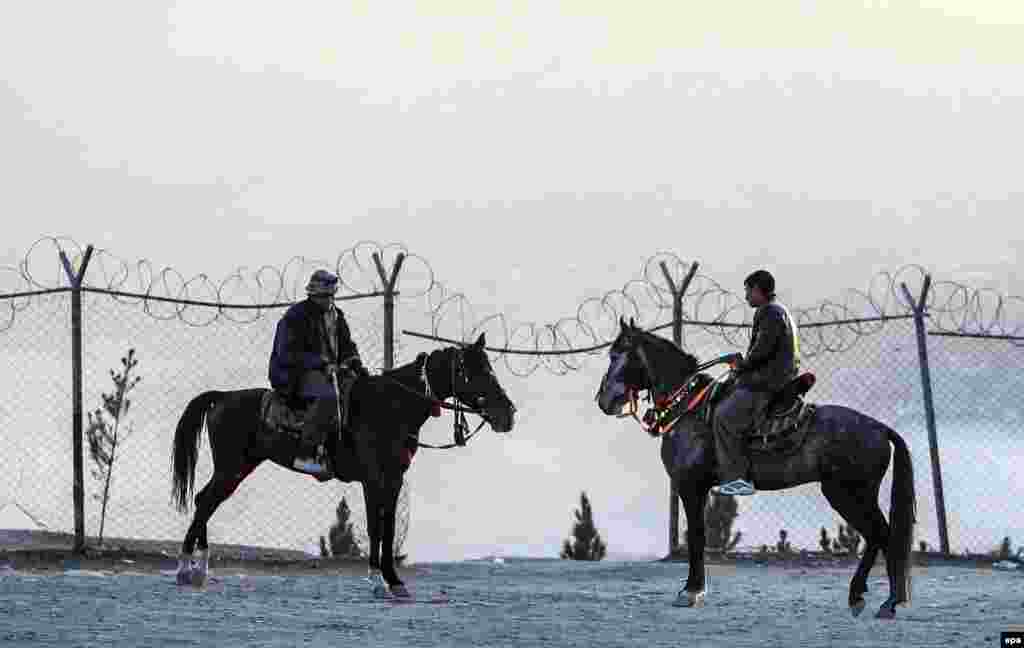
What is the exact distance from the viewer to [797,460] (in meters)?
14.5

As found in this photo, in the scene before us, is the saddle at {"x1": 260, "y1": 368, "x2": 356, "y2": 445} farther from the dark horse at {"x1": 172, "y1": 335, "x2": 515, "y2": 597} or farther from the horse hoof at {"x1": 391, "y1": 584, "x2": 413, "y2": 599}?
the horse hoof at {"x1": 391, "y1": 584, "x2": 413, "y2": 599}

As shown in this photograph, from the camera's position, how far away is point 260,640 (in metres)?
11.5

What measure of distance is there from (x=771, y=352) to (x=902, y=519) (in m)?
1.67

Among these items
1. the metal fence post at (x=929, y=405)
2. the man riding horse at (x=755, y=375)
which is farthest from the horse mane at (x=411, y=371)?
the metal fence post at (x=929, y=405)

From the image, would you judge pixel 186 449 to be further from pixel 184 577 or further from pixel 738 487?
pixel 738 487

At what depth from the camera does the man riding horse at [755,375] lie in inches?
560

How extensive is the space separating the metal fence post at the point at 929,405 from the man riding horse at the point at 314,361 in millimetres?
7937

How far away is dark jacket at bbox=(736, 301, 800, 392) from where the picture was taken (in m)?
14.2

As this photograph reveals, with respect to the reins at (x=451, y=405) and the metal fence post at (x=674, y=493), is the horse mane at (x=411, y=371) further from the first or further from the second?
the metal fence post at (x=674, y=493)

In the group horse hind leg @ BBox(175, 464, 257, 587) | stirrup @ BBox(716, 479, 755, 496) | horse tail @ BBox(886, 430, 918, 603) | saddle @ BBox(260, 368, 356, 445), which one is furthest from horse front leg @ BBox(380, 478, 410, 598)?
horse tail @ BBox(886, 430, 918, 603)

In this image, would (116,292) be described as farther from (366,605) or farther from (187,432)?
(366,605)

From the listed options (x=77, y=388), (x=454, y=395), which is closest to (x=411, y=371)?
(x=454, y=395)

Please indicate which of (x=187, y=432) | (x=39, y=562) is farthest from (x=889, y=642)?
(x=39, y=562)

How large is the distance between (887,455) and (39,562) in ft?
28.9
